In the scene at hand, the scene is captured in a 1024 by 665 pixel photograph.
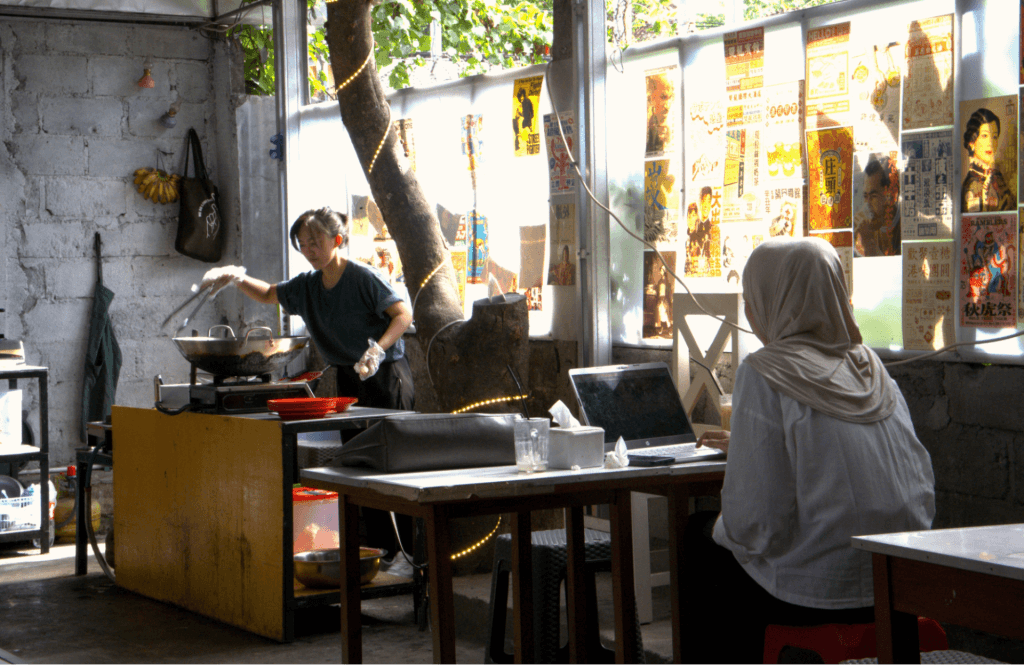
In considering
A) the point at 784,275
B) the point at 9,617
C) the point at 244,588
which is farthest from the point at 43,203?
the point at 784,275

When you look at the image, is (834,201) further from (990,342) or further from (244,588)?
(244,588)

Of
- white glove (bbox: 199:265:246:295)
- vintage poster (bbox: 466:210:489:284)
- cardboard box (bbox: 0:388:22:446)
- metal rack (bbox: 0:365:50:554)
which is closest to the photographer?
white glove (bbox: 199:265:246:295)

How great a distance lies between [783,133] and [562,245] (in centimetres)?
126

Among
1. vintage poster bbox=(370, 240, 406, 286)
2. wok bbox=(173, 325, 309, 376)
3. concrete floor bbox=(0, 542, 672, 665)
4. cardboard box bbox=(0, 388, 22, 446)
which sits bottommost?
concrete floor bbox=(0, 542, 672, 665)

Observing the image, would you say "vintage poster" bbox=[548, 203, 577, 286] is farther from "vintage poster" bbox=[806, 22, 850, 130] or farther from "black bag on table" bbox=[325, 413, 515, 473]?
"black bag on table" bbox=[325, 413, 515, 473]

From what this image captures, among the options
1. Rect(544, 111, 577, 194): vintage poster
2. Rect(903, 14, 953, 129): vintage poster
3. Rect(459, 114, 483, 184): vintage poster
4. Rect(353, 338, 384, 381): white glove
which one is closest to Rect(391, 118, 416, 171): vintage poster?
Rect(459, 114, 483, 184): vintage poster

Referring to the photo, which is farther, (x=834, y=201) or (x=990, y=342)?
(x=834, y=201)

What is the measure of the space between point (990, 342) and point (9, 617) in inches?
157

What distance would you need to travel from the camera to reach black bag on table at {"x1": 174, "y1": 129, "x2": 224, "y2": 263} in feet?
23.3

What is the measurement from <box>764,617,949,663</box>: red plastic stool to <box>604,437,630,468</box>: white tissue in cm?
60

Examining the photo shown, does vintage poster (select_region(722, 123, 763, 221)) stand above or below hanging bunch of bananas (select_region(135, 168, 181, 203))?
below

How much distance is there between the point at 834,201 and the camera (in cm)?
395

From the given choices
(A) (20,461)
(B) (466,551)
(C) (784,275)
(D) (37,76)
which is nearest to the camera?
(C) (784,275)

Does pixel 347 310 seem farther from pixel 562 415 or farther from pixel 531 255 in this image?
pixel 562 415
